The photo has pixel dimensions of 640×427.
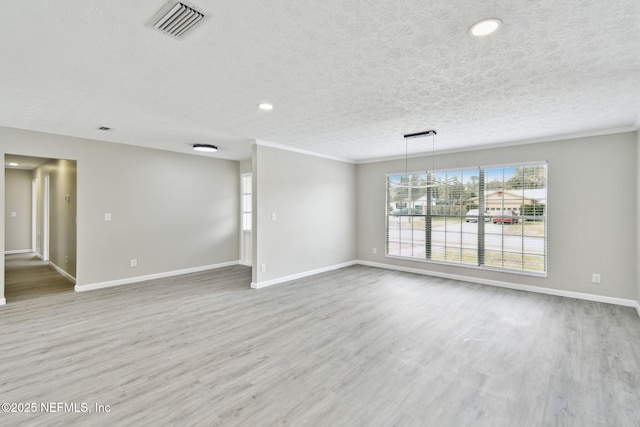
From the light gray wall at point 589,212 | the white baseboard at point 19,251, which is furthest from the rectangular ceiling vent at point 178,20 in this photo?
the white baseboard at point 19,251

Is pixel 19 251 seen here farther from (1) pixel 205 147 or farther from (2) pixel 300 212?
(2) pixel 300 212

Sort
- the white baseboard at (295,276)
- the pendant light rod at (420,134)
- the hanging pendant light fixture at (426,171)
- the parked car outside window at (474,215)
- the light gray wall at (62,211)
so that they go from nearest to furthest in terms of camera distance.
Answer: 1. the pendant light rod at (420,134)
2. the hanging pendant light fixture at (426,171)
3. the white baseboard at (295,276)
4. the light gray wall at (62,211)
5. the parked car outside window at (474,215)

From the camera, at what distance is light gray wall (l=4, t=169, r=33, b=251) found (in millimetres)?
8352

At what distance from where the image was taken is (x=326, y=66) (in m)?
2.40

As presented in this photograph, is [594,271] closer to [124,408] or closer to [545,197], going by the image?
[545,197]

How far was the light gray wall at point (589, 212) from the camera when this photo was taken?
165 inches

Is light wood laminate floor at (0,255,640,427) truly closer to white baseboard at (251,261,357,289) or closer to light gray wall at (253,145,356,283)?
white baseboard at (251,261,357,289)

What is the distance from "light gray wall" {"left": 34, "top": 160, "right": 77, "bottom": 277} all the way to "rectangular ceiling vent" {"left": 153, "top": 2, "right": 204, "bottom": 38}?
176 inches

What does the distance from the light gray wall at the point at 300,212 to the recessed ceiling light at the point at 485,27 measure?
376 cm

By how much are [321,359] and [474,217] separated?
13.7ft

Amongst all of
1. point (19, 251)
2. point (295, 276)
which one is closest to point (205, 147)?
point (295, 276)

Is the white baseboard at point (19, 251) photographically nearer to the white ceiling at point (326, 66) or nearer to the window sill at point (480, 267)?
the white ceiling at point (326, 66)

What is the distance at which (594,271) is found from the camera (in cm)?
443

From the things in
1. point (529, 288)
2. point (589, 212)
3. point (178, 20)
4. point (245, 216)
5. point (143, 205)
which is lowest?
point (529, 288)
